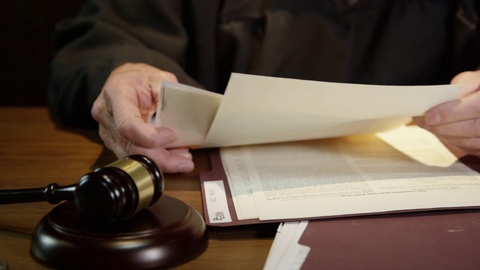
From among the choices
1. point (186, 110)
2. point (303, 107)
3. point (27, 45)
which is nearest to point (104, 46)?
point (186, 110)

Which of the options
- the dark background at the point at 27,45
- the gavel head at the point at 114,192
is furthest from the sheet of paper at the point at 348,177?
the dark background at the point at 27,45

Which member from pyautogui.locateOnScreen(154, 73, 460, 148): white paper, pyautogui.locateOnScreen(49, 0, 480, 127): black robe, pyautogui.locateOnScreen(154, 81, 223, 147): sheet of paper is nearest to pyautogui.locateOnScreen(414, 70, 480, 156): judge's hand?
pyautogui.locateOnScreen(154, 73, 460, 148): white paper

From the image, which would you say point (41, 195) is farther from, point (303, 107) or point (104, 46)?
point (104, 46)

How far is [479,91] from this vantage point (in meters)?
0.76

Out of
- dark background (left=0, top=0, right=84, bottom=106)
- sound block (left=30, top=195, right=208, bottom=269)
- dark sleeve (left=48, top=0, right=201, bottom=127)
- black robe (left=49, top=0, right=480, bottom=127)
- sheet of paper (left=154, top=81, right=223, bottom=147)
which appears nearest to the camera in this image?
sound block (left=30, top=195, right=208, bottom=269)

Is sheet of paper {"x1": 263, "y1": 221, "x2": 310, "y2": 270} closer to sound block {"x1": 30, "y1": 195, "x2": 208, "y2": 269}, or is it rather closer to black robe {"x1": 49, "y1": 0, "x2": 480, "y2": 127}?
sound block {"x1": 30, "y1": 195, "x2": 208, "y2": 269}

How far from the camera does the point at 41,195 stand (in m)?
0.56

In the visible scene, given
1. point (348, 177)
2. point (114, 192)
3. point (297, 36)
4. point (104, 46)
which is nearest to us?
point (114, 192)

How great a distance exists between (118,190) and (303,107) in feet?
1.02

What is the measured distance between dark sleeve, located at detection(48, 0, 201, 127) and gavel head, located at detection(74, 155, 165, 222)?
471 millimetres

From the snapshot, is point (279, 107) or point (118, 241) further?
point (279, 107)

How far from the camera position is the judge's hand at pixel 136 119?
2.29 feet

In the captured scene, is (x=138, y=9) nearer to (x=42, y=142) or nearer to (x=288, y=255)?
(x=42, y=142)

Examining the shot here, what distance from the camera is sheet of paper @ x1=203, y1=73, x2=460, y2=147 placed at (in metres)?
0.68
